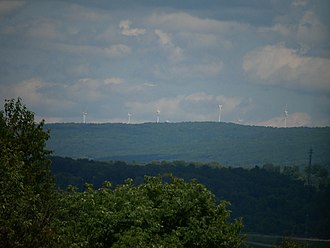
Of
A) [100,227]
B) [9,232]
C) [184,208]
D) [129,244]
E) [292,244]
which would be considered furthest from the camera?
[292,244]

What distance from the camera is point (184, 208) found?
8675 cm

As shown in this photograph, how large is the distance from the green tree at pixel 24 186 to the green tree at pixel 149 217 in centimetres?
323

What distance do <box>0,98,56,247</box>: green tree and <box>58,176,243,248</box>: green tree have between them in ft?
10.6

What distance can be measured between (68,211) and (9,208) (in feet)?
88.6

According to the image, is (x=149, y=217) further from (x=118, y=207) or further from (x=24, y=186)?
(x=24, y=186)

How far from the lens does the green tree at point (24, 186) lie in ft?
181

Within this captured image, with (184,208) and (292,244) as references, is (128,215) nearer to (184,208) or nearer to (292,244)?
(184,208)

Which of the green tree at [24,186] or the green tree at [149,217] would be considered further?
the green tree at [149,217]

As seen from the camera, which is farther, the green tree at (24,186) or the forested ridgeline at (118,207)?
the forested ridgeline at (118,207)

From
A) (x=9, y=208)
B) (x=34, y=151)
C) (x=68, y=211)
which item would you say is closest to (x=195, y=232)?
(x=68, y=211)

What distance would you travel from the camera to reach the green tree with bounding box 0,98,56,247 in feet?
181

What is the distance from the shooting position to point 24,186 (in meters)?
72.2

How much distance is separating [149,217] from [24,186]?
12.8m

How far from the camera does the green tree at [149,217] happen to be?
3054 inches
